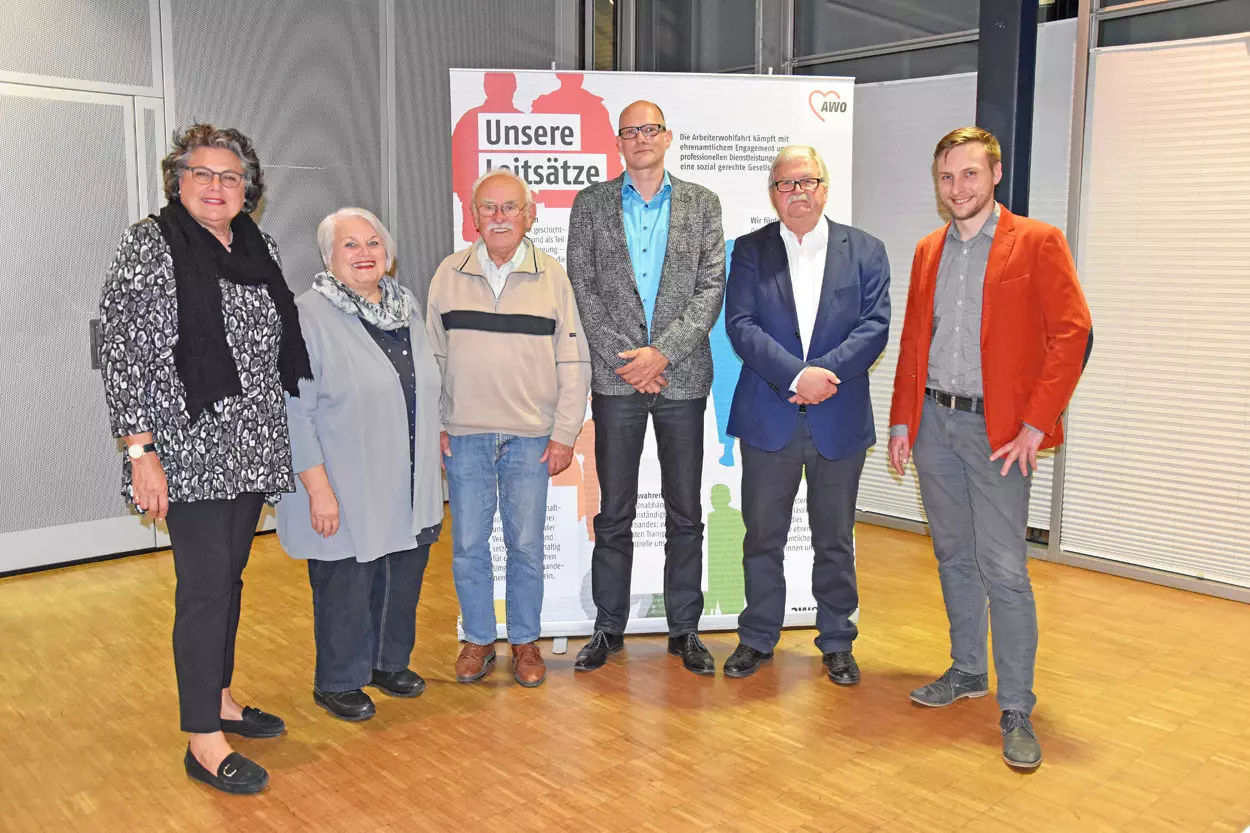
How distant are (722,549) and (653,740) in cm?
107

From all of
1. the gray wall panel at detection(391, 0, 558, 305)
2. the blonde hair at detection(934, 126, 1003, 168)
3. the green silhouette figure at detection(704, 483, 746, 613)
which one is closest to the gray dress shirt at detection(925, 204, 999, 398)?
the blonde hair at detection(934, 126, 1003, 168)

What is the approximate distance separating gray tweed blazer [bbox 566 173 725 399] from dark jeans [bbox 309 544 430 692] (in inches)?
36.1

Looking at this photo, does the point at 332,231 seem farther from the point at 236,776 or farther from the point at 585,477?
the point at 236,776

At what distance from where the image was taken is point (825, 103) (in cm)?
396

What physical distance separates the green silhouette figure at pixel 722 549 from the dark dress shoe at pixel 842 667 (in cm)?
52

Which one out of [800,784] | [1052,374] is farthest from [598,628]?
[1052,374]

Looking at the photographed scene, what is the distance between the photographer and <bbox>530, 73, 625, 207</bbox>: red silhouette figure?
12.6 feet

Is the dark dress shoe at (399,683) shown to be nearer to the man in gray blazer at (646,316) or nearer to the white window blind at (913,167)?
the man in gray blazer at (646,316)

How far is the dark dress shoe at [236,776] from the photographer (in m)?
2.81

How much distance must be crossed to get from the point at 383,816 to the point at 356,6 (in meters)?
4.76

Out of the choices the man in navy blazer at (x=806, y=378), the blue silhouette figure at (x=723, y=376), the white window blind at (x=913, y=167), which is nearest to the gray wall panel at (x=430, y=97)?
the white window blind at (x=913, y=167)

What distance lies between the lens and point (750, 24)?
6.29 meters

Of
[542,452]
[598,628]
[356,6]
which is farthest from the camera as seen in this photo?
[356,6]

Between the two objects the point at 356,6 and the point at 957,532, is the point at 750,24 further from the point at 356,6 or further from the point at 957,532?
the point at 957,532
